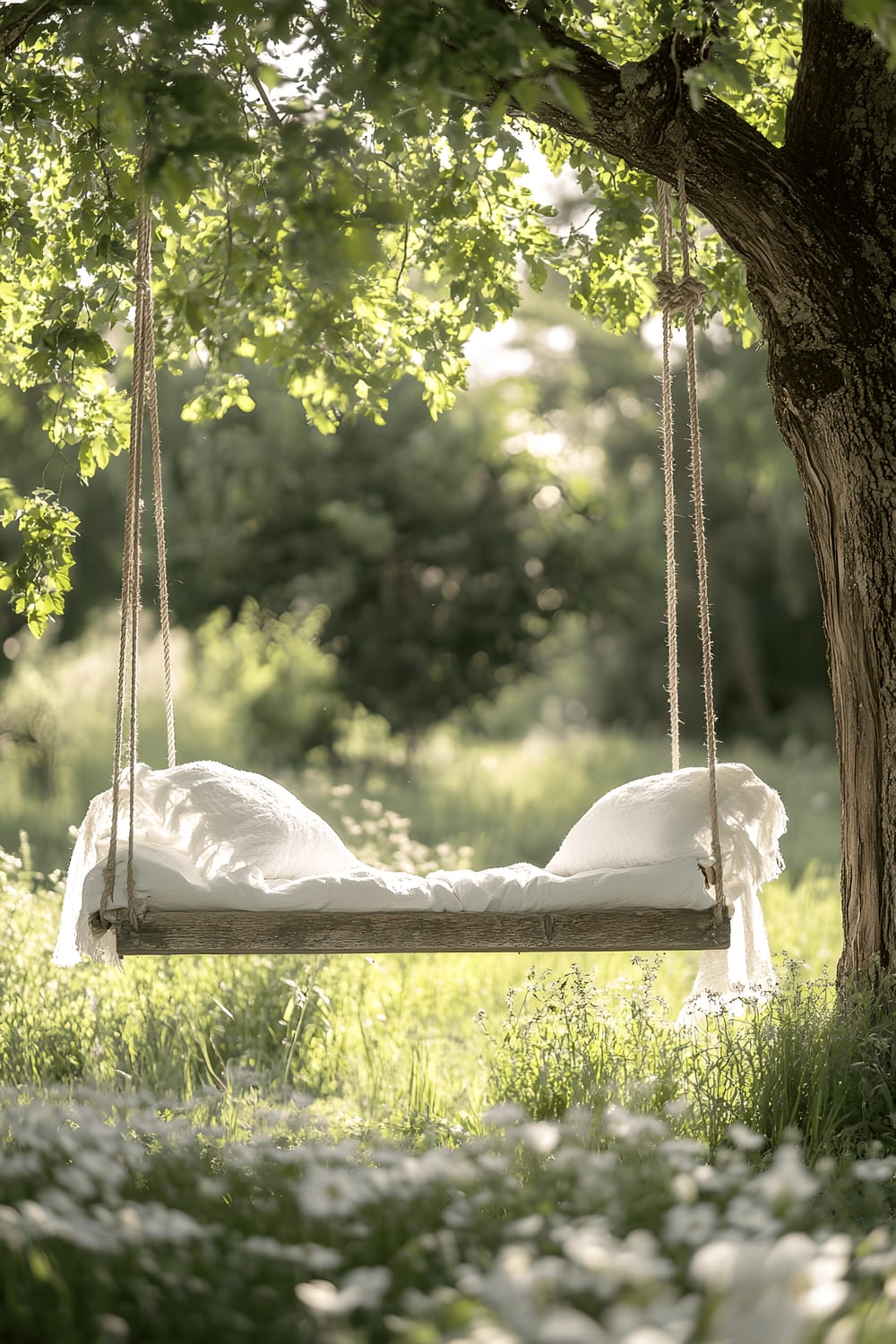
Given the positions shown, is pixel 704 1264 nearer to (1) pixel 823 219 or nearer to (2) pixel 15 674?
(1) pixel 823 219

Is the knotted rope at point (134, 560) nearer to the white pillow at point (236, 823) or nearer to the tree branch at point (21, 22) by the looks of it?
the white pillow at point (236, 823)

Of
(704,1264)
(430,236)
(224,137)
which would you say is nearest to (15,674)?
(430,236)

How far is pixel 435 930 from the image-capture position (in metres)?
2.98

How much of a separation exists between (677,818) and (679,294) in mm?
1292

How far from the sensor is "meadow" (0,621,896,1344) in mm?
1522

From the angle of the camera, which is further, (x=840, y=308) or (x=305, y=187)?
(x=840, y=308)

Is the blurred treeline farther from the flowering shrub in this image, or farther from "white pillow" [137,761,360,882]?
the flowering shrub

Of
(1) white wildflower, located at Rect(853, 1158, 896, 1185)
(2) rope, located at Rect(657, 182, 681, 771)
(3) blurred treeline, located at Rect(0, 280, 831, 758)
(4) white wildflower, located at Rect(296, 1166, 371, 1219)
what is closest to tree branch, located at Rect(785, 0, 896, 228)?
(2) rope, located at Rect(657, 182, 681, 771)

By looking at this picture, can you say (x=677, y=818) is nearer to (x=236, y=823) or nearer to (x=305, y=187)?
(x=236, y=823)

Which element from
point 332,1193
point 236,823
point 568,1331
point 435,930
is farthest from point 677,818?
point 568,1331

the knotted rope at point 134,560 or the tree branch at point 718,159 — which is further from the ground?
the tree branch at point 718,159

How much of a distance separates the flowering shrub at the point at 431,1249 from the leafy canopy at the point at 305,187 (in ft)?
4.72

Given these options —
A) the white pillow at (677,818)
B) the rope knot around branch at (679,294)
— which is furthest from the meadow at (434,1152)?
the rope knot around branch at (679,294)

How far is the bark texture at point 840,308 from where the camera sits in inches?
125
